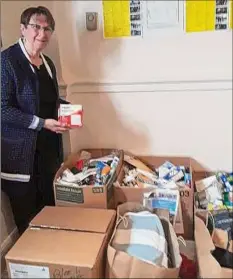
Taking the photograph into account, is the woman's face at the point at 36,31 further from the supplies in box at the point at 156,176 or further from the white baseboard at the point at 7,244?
the white baseboard at the point at 7,244

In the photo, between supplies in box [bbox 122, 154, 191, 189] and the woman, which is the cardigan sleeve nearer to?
the woman

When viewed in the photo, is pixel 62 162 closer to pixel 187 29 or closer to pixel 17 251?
pixel 17 251

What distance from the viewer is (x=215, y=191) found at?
1.73m

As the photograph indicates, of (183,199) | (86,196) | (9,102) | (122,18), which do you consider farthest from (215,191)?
(9,102)

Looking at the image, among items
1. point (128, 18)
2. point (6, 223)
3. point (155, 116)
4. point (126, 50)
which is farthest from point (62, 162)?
point (128, 18)

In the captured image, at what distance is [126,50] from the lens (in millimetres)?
1771

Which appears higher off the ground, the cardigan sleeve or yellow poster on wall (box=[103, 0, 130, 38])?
yellow poster on wall (box=[103, 0, 130, 38])

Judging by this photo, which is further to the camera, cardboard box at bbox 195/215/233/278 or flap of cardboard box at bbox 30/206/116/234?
flap of cardboard box at bbox 30/206/116/234

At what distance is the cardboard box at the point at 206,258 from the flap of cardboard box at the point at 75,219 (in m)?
0.35

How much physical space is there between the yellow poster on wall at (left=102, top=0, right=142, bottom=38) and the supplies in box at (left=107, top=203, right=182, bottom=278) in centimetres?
80

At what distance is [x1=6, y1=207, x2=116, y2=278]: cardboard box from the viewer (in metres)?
1.23

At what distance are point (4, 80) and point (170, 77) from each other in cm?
76

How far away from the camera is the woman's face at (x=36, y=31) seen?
159 centimetres

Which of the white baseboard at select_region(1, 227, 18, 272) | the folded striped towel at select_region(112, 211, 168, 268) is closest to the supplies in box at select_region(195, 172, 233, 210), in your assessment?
the folded striped towel at select_region(112, 211, 168, 268)
